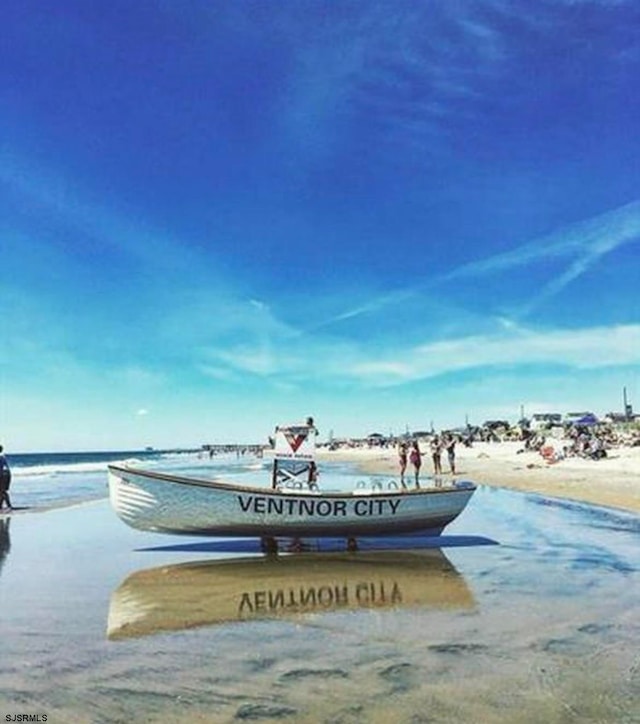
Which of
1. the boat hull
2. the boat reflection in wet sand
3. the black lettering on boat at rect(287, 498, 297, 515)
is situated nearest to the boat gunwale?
the boat hull

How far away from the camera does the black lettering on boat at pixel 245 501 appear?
50.8ft

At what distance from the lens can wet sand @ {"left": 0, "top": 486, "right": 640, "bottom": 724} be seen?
22.1 ft

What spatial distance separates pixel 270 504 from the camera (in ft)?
51.4

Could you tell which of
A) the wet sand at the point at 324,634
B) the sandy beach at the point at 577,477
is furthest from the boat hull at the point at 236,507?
the sandy beach at the point at 577,477

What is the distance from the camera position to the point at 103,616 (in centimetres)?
1038

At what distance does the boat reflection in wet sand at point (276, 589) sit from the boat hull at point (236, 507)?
75cm

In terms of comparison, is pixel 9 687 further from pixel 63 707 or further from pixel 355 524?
pixel 355 524

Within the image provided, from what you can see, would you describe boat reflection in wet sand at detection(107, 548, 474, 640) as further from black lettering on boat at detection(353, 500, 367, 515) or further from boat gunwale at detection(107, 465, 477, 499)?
boat gunwale at detection(107, 465, 477, 499)

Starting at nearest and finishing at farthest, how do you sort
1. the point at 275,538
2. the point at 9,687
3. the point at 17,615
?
the point at 9,687
the point at 17,615
the point at 275,538

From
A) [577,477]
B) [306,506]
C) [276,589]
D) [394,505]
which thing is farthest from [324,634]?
[577,477]

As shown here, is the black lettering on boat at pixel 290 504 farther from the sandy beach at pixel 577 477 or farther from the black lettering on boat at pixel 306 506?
the sandy beach at pixel 577 477

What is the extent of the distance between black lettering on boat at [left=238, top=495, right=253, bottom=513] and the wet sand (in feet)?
3.48

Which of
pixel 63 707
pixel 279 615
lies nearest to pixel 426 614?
pixel 279 615

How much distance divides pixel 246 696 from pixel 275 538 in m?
9.27
